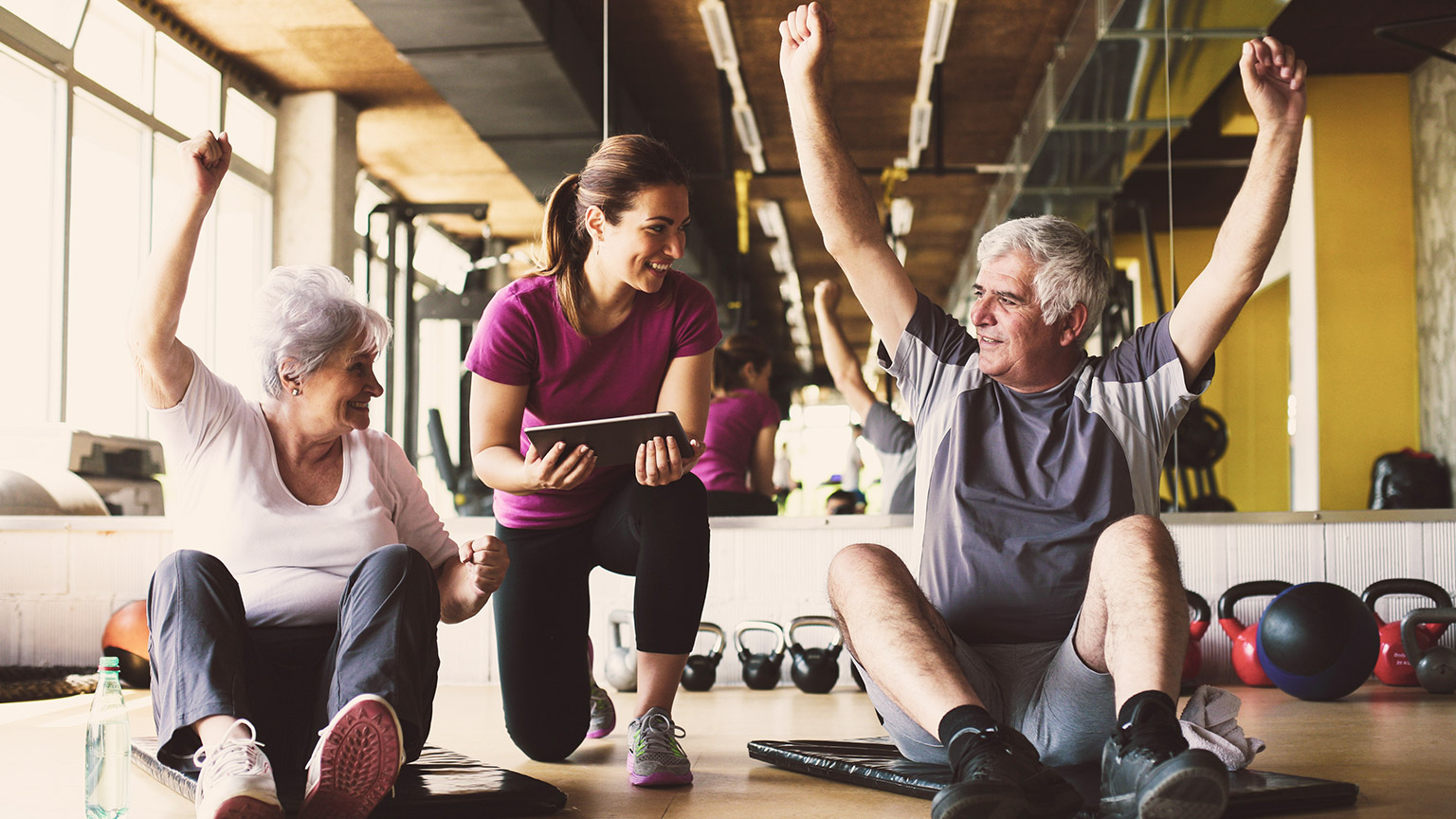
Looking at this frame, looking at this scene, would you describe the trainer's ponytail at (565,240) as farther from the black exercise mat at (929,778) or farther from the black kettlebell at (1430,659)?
the black kettlebell at (1430,659)

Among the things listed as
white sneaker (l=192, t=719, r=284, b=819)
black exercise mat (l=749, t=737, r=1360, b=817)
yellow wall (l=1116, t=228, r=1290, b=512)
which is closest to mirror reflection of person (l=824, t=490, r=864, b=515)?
yellow wall (l=1116, t=228, r=1290, b=512)

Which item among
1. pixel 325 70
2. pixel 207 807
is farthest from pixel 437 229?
pixel 207 807

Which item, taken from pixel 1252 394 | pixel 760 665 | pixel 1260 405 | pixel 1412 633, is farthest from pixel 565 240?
pixel 1260 405

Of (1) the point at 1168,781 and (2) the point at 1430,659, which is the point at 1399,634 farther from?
(1) the point at 1168,781

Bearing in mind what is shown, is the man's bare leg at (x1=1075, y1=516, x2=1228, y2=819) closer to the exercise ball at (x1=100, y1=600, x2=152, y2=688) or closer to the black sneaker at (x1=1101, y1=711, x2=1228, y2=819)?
the black sneaker at (x1=1101, y1=711, x2=1228, y2=819)

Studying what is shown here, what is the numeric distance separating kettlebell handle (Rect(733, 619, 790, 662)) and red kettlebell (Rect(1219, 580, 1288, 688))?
1.23 metres

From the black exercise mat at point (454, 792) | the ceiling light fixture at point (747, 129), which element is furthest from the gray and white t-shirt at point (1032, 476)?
the ceiling light fixture at point (747, 129)

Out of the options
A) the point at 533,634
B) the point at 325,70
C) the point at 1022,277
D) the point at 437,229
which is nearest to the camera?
the point at 1022,277

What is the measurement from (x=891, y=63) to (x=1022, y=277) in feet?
9.61

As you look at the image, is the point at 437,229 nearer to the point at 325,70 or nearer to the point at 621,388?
the point at 325,70

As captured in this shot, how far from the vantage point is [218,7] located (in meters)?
4.89

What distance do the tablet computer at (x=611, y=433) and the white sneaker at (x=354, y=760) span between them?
0.55m

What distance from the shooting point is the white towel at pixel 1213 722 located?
1.64 metres

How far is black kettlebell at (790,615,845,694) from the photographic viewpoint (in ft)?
11.0
